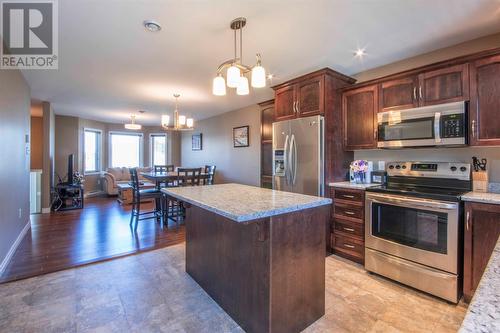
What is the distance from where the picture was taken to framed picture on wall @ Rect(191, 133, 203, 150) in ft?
24.4

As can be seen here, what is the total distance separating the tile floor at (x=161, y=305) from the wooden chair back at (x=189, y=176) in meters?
1.92

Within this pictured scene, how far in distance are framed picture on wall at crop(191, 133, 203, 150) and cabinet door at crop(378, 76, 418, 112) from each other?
552 cm

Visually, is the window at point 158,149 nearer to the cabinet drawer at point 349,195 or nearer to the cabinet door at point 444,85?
the cabinet drawer at point 349,195

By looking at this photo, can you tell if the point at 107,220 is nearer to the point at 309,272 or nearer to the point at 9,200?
the point at 9,200

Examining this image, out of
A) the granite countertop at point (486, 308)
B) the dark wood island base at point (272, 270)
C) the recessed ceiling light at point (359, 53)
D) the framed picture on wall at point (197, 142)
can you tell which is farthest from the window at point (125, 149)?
the granite countertop at point (486, 308)

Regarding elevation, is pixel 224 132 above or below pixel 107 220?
above

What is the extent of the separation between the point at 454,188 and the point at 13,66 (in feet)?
17.2

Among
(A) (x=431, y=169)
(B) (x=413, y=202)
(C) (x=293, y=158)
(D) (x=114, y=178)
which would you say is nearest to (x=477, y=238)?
(B) (x=413, y=202)

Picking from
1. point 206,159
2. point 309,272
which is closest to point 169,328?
point 309,272

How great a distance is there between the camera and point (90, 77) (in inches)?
141

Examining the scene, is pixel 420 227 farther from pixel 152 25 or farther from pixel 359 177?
Result: pixel 152 25

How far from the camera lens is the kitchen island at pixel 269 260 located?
1.52 metres

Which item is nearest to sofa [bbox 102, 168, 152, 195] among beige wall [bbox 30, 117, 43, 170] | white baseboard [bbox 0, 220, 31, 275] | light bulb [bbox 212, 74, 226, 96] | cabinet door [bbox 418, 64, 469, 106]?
beige wall [bbox 30, 117, 43, 170]

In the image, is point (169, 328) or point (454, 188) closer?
point (169, 328)
